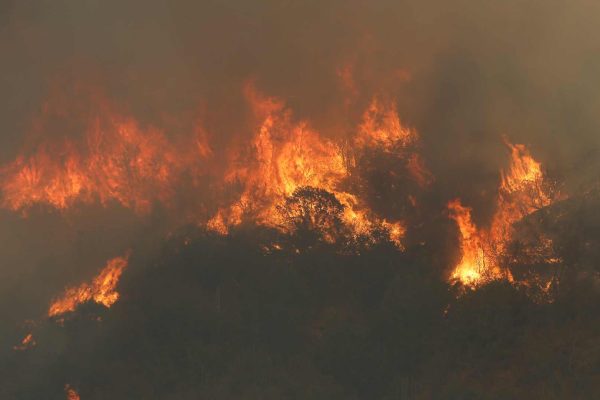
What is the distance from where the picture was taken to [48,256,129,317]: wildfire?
169 feet

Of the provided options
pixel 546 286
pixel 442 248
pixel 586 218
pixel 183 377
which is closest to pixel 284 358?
pixel 183 377

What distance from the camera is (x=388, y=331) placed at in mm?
47719

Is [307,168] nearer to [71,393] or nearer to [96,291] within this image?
[96,291]

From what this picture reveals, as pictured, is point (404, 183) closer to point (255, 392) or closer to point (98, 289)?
point (255, 392)

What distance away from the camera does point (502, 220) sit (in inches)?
1843

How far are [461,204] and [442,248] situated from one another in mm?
3027

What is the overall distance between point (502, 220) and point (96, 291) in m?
27.2

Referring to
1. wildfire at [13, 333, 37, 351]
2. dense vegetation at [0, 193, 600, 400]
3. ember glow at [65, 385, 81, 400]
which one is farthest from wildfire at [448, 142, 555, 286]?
wildfire at [13, 333, 37, 351]

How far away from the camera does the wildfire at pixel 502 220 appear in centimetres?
4650

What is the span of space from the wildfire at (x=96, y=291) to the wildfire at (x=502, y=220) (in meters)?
22.5

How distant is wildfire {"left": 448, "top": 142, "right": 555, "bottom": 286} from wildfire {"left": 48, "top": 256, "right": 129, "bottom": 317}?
22.5 meters

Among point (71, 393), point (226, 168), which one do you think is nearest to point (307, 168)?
point (226, 168)

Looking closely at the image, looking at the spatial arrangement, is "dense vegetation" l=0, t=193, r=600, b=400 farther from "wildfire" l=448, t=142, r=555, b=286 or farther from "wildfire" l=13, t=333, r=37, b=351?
"wildfire" l=448, t=142, r=555, b=286

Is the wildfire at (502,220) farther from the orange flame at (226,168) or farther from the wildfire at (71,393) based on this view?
the wildfire at (71,393)
